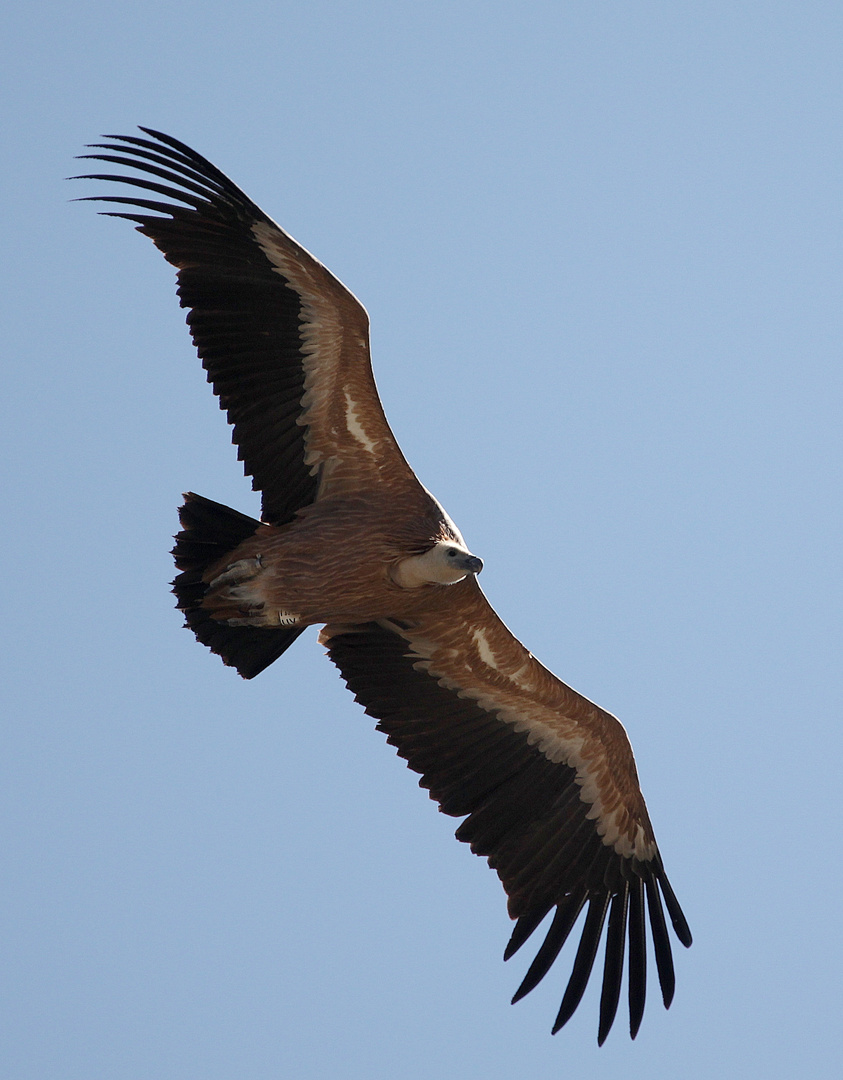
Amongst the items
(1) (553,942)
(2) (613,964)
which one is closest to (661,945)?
(2) (613,964)

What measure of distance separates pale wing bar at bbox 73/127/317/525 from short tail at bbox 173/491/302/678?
1.41ft

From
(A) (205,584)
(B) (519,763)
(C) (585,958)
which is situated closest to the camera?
(A) (205,584)

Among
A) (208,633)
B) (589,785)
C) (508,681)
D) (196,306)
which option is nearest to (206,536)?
(208,633)

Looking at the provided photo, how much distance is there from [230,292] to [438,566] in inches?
81.3

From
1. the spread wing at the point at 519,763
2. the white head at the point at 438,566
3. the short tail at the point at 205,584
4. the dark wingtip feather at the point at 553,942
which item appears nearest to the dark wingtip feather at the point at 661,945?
the spread wing at the point at 519,763

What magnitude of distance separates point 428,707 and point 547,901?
4.78 ft

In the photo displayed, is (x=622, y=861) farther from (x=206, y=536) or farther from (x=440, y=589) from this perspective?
(x=206, y=536)

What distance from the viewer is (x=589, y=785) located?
10516 mm

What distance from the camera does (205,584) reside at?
9.72 meters

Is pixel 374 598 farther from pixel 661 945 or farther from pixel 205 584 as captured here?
pixel 661 945

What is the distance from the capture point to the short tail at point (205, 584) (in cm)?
966

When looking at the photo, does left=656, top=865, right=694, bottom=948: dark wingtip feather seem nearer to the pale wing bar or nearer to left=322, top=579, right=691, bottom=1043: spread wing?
left=322, top=579, right=691, bottom=1043: spread wing

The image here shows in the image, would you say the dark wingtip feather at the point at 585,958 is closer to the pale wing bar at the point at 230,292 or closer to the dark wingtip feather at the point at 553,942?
the dark wingtip feather at the point at 553,942

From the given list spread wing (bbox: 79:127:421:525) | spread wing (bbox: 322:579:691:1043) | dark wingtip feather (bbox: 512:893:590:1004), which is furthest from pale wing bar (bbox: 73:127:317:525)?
dark wingtip feather (bbox: 512:893:590:1004)
